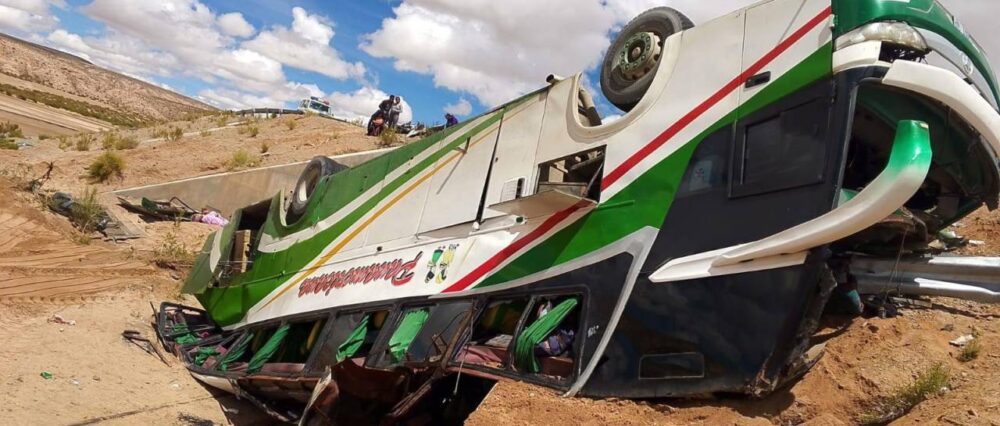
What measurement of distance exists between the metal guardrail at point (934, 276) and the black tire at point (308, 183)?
6.69 meters

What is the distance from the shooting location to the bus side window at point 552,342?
4.35 metres

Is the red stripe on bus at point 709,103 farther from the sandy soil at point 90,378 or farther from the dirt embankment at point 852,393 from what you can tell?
the sandy soil at point 90,378

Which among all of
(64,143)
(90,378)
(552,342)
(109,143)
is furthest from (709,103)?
(64,143)

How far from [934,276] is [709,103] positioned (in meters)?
1.56

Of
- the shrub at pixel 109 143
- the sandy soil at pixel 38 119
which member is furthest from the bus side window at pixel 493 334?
the sandy soil at pixel 38 119

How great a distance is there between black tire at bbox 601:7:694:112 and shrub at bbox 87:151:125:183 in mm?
19248

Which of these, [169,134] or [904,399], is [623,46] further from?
[169,134]

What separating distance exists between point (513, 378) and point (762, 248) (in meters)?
1.77

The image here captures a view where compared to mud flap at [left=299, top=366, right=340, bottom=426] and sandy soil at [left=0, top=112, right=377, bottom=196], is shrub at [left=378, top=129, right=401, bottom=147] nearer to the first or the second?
sandy soil at [left=0, top=112, right=377, bottom=196]

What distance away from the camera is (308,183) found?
9.35m

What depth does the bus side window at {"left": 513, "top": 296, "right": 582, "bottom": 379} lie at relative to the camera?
435 centimetres

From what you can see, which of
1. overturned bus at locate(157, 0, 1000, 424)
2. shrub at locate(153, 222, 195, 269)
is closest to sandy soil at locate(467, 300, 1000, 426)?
overturned bus at locate(157, 0, 1000, 424)

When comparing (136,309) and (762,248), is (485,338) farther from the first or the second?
(136,309)

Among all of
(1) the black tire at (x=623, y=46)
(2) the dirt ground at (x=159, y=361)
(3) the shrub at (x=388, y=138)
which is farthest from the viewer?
(3) the shrub at (x=388, y=138)
